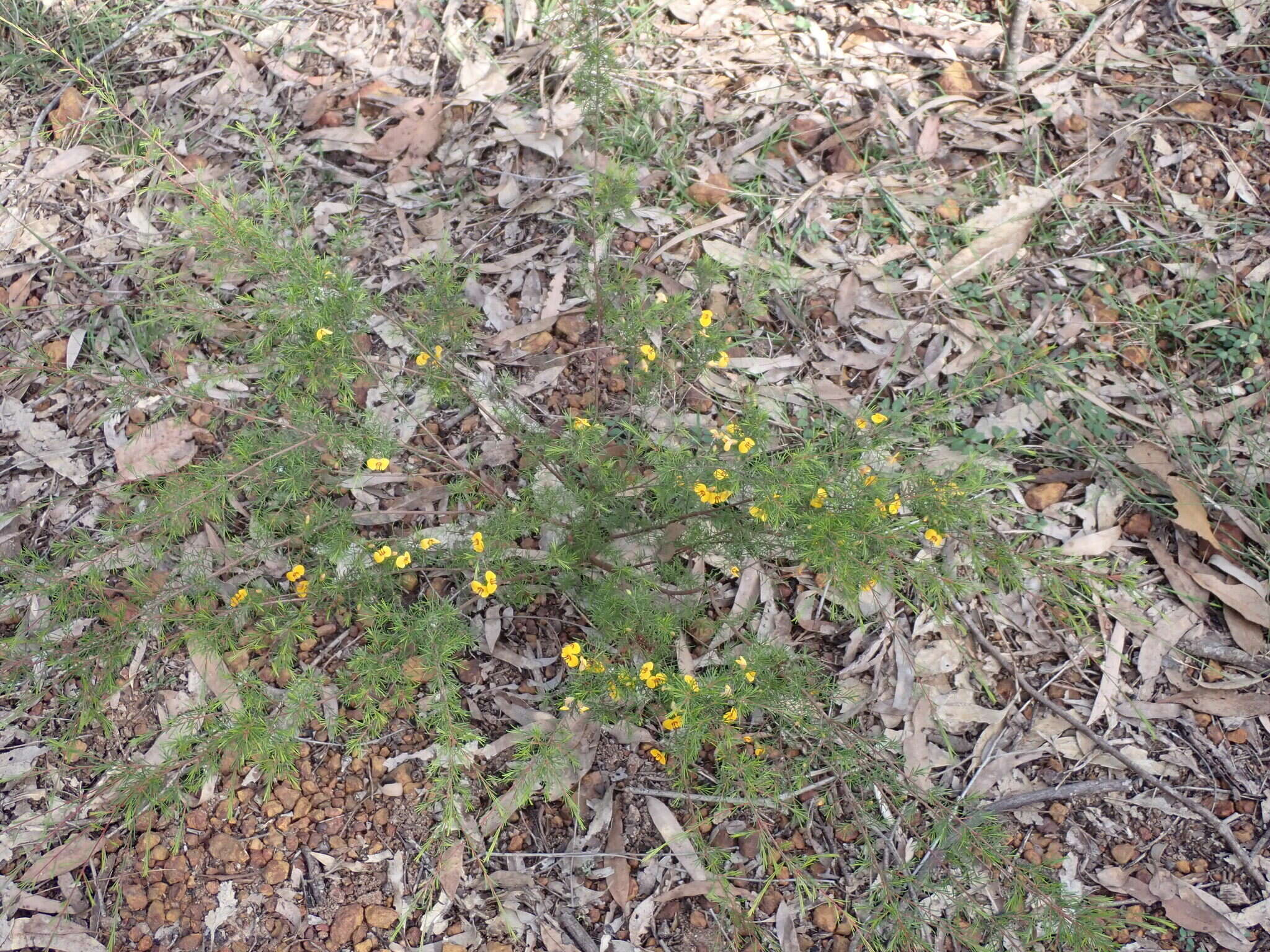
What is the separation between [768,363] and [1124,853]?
1.89 meters

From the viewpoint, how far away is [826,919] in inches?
98.8

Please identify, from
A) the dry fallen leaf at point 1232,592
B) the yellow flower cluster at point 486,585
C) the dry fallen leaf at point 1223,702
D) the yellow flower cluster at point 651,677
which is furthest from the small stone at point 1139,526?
the yellow flower cluster at point 486,585

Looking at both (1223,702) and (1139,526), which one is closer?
(1223,702)

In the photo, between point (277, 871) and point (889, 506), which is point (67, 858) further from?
point (889, 506)

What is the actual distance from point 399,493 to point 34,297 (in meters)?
1.81

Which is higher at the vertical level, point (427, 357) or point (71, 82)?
point (71, 82)

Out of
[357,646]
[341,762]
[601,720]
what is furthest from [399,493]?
[601,720]

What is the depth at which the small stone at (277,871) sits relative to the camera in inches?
100

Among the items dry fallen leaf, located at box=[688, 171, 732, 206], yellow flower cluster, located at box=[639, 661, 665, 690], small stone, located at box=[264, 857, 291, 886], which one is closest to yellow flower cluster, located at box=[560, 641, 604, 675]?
yellow flower cluster, located at box=[639, 661, 665, 690]

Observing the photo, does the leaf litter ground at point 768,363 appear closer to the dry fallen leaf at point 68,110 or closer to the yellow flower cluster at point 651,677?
the dry fallen leaf at point 68,110

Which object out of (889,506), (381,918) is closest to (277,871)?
(381,918)

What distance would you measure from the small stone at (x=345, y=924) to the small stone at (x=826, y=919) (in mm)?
1246

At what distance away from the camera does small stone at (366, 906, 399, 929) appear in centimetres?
250

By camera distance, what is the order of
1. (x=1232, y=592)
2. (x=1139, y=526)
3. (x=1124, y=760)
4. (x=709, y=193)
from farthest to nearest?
(x=709, y=193)
(x=1139, y=526)
(x=1232, y=592)
(x=1124, y=760)
